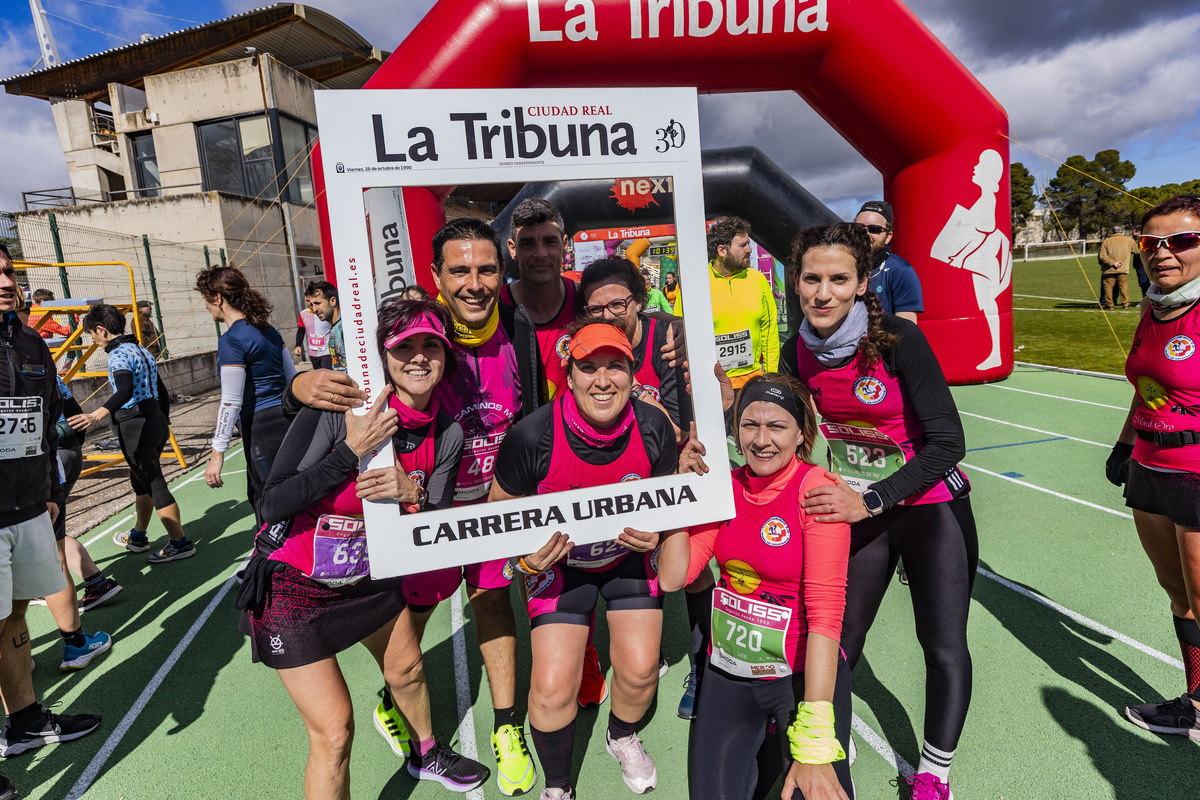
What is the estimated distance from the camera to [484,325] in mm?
2174

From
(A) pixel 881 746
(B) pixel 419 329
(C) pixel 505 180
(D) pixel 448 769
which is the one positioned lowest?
(A) pixel 881 746

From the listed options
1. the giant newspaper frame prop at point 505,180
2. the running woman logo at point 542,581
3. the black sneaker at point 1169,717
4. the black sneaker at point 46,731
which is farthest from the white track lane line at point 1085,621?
the black sneaker at point 46,731

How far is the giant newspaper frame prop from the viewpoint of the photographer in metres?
1.68

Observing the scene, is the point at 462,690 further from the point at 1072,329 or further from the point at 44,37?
the point at 44,37

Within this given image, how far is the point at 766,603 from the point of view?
1.93 m

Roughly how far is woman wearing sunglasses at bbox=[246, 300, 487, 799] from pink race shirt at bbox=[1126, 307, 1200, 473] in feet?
9.23

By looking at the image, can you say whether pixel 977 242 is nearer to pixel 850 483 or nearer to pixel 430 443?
pixel 850 483

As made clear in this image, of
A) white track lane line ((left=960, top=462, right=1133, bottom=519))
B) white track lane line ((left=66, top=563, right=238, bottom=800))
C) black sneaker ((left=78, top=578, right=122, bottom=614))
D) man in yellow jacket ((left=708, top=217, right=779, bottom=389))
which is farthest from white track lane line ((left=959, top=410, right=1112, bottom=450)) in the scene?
black sneaker ((left=78, top=578, right=122, bottom=614))

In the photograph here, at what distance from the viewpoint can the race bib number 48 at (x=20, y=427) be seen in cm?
258

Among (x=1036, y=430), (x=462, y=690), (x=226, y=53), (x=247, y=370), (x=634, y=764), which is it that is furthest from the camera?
(x=226, y=53)

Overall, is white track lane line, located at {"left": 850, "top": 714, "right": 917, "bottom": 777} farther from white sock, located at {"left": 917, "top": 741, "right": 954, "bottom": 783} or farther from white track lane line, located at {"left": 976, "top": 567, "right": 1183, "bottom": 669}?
white track lane line, located at {"left": 976, "top": 567, "right": 1183, "bottom": 669}

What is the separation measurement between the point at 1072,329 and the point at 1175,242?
15895 millimetres

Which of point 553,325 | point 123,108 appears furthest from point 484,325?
point 123,108

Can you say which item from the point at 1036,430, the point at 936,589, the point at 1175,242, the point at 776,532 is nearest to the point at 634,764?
the point at 776,532
